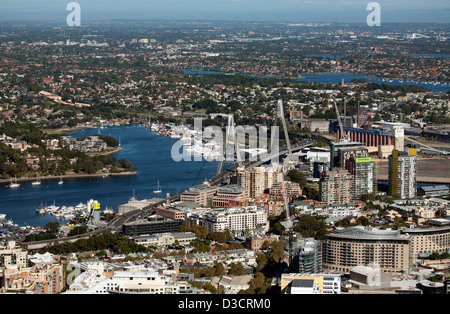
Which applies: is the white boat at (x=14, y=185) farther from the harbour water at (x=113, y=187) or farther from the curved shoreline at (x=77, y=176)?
the curved shoreline at (x=77, y=176)

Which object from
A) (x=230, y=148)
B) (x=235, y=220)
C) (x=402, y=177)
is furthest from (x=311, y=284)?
(x=230, y=148)

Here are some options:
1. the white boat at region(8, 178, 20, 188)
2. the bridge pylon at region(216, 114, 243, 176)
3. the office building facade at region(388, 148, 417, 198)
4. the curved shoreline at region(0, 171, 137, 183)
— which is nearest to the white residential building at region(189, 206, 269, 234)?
the office building facade at region(388, 148, 417, 198)

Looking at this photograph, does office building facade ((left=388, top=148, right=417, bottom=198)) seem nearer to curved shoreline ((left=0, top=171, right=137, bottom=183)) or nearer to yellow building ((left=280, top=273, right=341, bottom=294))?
curved shoreline ((left=0, top=171, right=137, bottom=183))

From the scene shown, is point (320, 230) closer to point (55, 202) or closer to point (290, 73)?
point (55, 202)

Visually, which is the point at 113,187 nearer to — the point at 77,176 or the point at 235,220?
the point at 77,176

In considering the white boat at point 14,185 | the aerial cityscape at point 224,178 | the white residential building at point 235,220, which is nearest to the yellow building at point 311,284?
the aerial cityscape at point 224,178
